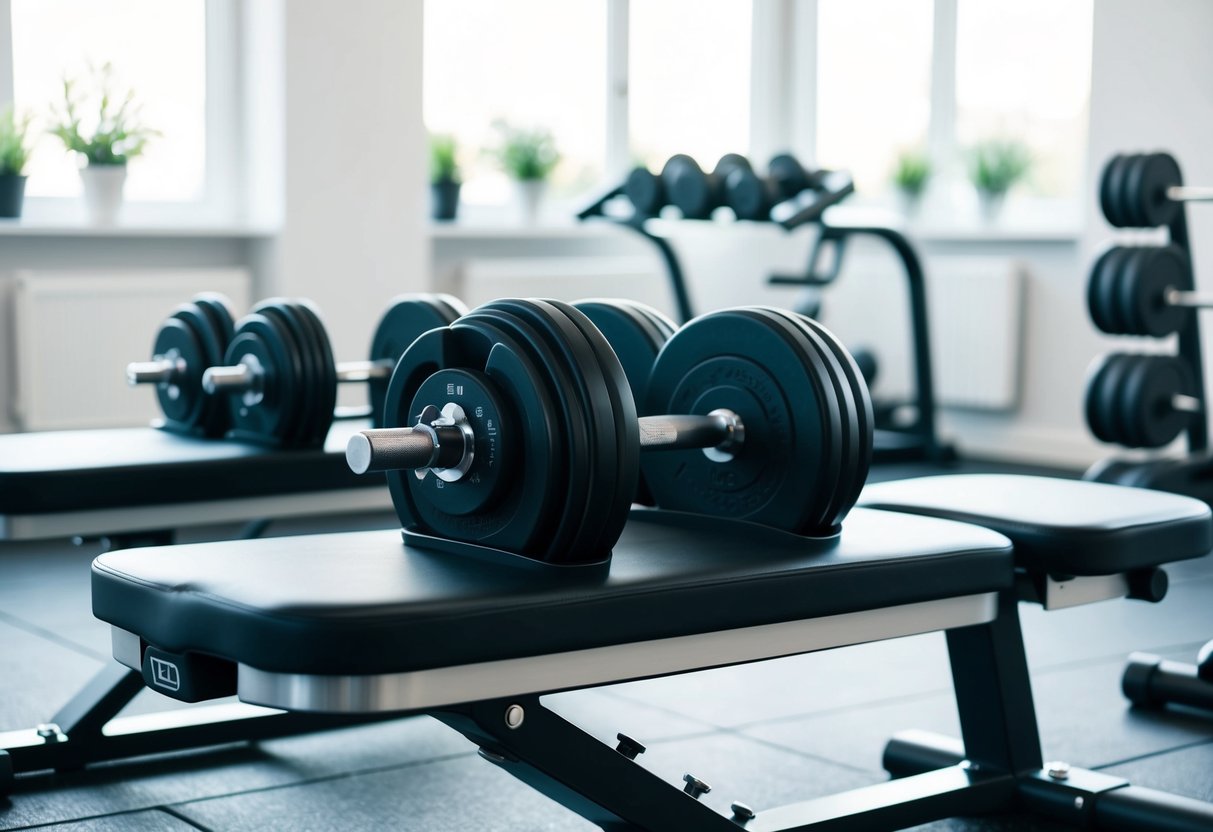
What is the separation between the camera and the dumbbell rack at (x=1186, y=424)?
4.12 meters

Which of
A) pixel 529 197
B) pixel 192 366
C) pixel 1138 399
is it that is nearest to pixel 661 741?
pixel 192 366

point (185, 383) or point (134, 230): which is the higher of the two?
point (134, 230)

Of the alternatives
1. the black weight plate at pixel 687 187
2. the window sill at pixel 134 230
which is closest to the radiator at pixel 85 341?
the window sill at pixel 134 230

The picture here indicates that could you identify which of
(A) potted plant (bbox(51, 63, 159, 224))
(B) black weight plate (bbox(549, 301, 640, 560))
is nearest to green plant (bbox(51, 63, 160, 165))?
(A) potted plant (bbox(51, 63, 159, 224))

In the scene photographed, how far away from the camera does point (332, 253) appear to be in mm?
4480

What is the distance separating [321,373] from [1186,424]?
2734 millimetres

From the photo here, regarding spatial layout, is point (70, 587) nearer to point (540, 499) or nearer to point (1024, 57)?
point (540, 499)

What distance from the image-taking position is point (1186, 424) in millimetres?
4184

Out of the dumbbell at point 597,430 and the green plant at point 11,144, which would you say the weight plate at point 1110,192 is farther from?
the green plant at point 11,144

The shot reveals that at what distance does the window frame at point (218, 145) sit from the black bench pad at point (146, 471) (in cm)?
220

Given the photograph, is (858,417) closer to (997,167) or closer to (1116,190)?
(1116,190)

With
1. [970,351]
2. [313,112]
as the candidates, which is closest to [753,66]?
[970,351]

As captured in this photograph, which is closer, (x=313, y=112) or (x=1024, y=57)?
(x=313, y=112)

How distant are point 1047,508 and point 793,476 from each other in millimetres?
463
